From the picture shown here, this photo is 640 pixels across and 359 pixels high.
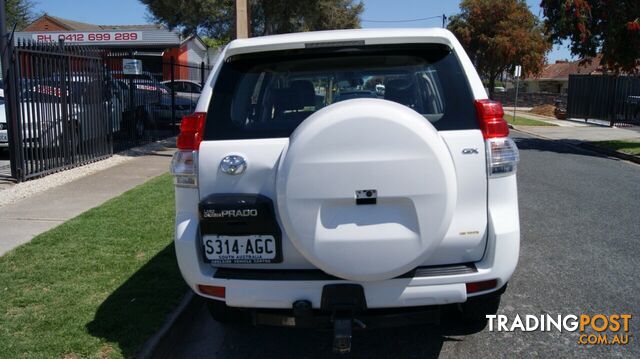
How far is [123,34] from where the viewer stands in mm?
37906

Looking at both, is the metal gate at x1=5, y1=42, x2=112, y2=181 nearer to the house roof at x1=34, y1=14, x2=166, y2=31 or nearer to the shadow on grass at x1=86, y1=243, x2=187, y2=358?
the shadow on grass at x1=86, y1=243, x2=187, y2=358

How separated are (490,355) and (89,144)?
10.1 m

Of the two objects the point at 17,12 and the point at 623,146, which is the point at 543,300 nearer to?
the point at 623,146

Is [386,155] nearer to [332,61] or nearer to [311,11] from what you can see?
[332,61]

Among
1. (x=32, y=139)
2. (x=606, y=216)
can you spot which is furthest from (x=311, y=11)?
(x=606, y=216)

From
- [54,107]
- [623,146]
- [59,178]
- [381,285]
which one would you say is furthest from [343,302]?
[623,146]

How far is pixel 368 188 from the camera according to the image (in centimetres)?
286

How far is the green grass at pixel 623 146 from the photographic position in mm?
14938

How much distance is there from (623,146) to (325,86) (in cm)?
1490

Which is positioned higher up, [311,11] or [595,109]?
[311,11]

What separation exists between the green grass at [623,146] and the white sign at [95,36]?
2938 centimetres

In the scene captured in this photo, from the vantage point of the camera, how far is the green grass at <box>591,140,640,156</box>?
1494cm

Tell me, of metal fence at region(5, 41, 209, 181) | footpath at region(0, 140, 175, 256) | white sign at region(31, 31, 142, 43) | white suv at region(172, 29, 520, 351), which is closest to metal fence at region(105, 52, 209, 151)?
metal fence at region(5, 41, 209, 181)

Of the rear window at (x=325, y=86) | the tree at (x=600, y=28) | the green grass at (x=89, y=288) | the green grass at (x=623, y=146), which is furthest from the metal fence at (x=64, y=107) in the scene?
the green grass at (x=623, y=146)
